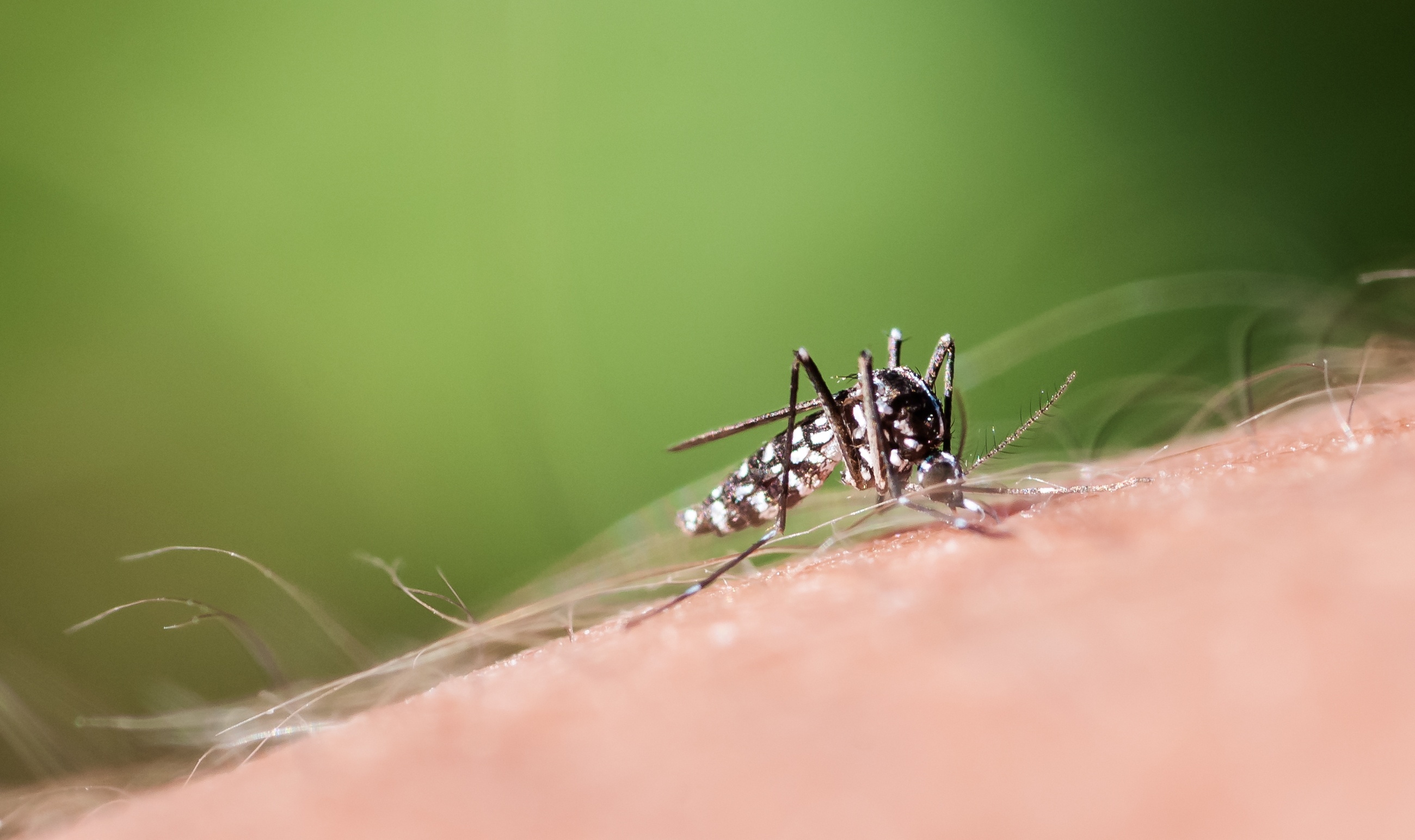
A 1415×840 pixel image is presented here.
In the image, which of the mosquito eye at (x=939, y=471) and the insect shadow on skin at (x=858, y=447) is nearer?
the insect shadow on skin at (x=858, y=447)

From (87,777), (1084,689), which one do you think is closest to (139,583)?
(87,777)

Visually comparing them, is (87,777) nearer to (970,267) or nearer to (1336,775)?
(1336,775)

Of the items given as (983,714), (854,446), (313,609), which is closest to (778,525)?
(854,446)

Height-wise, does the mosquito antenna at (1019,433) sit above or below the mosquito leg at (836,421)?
below

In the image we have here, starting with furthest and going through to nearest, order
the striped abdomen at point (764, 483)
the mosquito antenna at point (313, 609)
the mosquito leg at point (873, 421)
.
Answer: the striped abdomen at point (764, 483), the mosquito leg at point (873, 421), the mosquito antenna at point (313, 609)

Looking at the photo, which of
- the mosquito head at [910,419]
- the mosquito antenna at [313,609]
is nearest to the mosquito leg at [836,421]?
the mosquito head at [910,419]

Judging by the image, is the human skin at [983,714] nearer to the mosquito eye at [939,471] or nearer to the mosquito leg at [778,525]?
the mosquito leg at [778,525]

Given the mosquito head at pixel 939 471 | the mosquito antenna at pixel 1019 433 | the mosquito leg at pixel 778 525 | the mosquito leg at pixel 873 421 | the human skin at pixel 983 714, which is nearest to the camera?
the human skin at pixel 983 714

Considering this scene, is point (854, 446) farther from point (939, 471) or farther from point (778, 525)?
point (778, 525)
